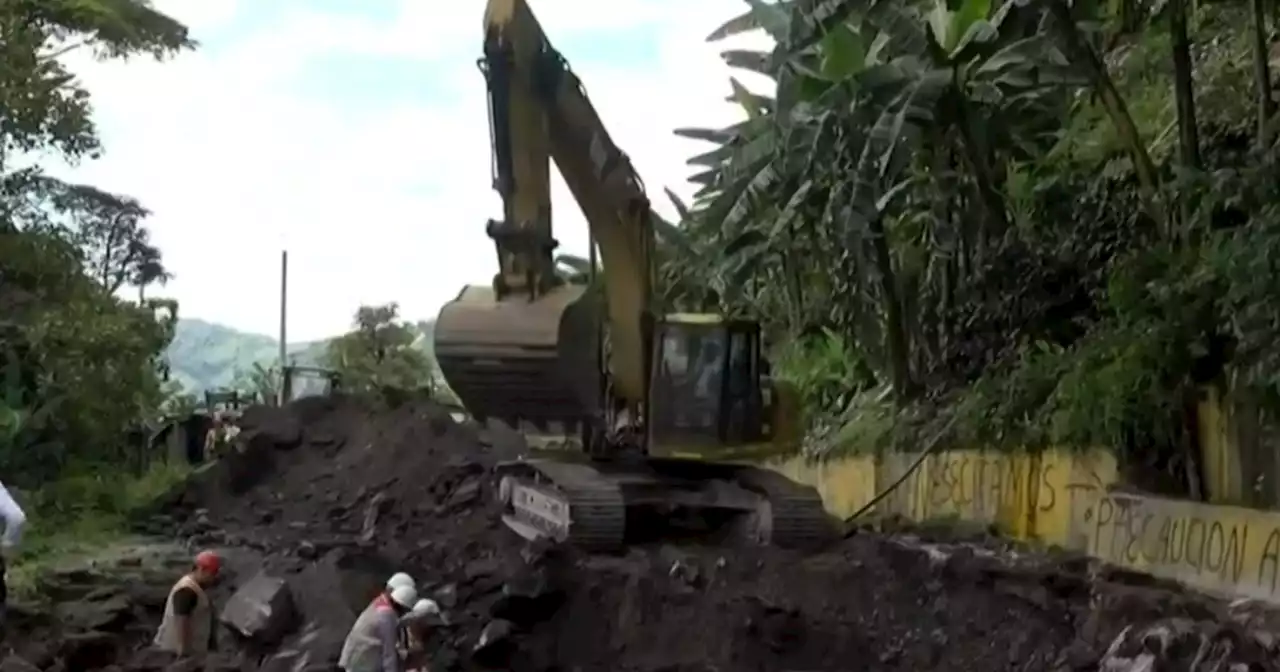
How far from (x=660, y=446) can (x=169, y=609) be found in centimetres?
399

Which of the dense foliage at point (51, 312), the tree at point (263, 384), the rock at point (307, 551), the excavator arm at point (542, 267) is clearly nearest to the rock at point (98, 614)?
the rock at point (307, 551)

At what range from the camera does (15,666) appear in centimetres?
834

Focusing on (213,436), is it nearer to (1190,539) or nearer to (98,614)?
(98,614)

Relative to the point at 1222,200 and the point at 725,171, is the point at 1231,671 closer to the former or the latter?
the point at 1222,200

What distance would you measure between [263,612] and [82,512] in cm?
757

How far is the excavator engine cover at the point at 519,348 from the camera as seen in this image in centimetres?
1008

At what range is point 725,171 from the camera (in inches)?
708

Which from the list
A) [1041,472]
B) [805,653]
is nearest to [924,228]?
[1041,472]

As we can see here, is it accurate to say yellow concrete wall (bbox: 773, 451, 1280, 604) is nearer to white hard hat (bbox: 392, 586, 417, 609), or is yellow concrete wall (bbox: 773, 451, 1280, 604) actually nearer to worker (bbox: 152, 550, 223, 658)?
white hard hat (bbox: 392, 586, 417, 609)

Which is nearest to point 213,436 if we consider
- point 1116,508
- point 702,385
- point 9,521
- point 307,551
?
point 307,551

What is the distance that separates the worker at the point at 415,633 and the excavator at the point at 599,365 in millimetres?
3188

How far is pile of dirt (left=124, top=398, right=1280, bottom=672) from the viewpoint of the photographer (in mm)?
8484

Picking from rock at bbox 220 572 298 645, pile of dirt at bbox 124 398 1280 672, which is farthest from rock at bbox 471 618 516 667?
rock at bbox 220 572 298 645

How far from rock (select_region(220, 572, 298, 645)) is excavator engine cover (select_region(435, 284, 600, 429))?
1.90 m
